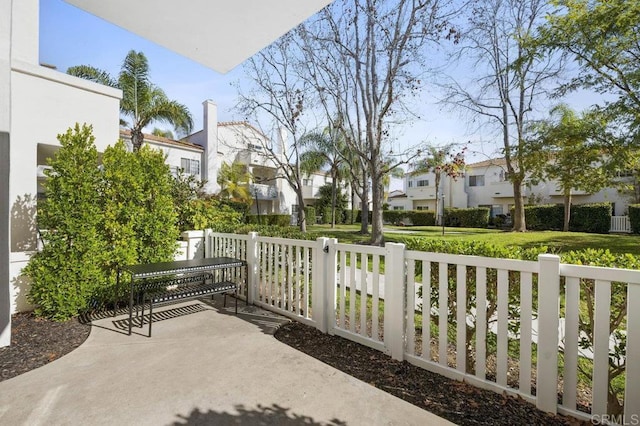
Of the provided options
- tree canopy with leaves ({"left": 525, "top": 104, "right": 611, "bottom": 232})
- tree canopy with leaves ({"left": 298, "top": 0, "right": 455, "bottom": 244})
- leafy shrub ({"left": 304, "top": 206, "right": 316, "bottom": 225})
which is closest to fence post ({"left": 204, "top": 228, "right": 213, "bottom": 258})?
tree canopy with leaves ({"left": 298, "top": 0, "right": 455, "bottom": 244})

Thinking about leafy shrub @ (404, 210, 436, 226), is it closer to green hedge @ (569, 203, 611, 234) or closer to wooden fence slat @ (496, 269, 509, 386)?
green hedge @ (569, 203, 611, 234)

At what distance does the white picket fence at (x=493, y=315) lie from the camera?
2006 mm

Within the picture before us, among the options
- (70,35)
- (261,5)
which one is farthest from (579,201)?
(70,35)

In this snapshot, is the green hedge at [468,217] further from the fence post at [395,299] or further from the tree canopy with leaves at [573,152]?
the fence post at [395,299]

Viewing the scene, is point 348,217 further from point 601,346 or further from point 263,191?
point 601,346

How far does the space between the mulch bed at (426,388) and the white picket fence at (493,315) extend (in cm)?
8

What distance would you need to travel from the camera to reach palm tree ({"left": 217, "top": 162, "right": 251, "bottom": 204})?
2145 centimetres

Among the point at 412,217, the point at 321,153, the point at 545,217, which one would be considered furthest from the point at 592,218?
the point at 321,153

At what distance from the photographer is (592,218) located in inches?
750

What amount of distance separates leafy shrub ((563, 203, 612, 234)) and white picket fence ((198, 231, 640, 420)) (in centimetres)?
2165

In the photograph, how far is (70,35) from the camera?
5.10 meters

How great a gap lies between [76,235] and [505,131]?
60.1 feet

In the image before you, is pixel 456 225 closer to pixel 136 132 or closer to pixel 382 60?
pixel 382 60

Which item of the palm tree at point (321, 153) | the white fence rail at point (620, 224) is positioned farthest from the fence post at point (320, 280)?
the white fence rail at point (620, 224)
